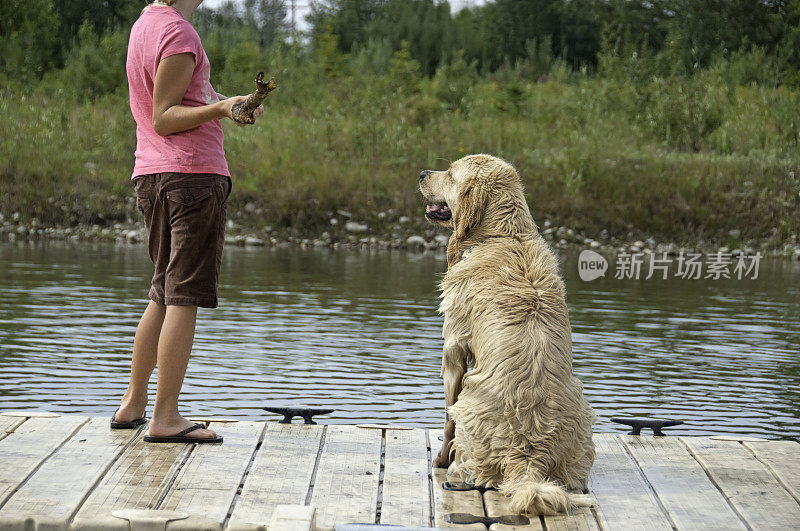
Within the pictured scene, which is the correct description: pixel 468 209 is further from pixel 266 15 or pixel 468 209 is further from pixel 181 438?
pixel 266 15

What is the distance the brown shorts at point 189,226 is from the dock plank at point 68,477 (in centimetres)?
69

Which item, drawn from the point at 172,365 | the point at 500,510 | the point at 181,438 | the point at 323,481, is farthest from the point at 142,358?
the point at 500,510

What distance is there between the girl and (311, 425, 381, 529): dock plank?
23.2 inches

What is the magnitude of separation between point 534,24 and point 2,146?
68.3 ft

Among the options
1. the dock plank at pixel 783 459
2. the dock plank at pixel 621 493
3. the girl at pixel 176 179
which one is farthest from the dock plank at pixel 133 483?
the dock plank at pixel 783 459

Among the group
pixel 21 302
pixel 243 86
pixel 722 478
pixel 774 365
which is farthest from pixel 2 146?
pixel 722 478

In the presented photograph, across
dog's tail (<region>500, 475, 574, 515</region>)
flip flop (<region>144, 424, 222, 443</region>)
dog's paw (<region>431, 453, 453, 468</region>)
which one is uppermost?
dog's tail (<region>500, 475, 574, 515</region>)

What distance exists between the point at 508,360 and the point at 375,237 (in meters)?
14.9

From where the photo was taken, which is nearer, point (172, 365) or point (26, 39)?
point (172, 365)

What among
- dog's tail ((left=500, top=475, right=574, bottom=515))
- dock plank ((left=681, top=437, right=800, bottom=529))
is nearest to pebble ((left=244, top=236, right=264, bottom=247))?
dock plank ((left=681, top=437, right=800, bottom=529))

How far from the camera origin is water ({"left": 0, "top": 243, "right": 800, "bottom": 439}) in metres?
7.02

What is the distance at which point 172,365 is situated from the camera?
450 cm

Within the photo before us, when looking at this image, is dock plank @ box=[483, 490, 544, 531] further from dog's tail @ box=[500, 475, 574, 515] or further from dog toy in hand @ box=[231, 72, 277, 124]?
dog toy in hand @ box=[231, 72, 277, 124]

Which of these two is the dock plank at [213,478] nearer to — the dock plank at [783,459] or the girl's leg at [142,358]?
the girl's leg at [142,358]
